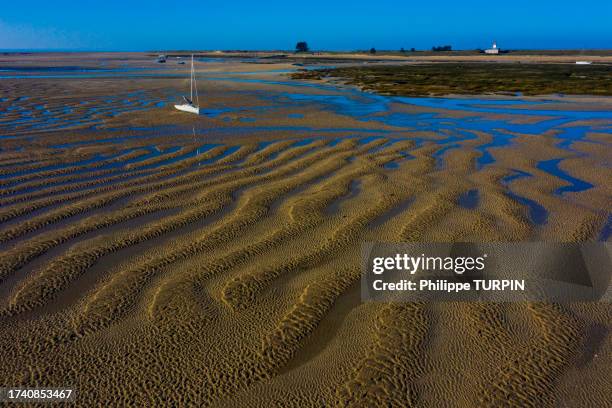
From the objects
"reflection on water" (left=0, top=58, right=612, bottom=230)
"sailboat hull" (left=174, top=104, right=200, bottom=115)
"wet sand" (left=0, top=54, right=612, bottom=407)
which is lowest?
"wet sand" (left=0, top=54, right=612, bottom=407)

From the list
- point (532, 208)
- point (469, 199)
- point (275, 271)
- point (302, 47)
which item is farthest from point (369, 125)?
point (302, 47)

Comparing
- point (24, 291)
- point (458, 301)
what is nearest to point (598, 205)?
point (458, 301)

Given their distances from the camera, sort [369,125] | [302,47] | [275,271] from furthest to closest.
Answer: [302,47] < [369,125] < [275,271]

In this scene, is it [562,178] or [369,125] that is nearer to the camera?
[562,178]

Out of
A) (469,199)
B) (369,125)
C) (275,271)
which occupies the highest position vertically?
(369,125)

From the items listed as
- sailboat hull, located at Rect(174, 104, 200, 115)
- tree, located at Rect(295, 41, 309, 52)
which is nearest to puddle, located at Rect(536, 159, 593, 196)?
sailboat hull, located at Rect(174, 104, 200, 115)

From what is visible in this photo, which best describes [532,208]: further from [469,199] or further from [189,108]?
[189,108]

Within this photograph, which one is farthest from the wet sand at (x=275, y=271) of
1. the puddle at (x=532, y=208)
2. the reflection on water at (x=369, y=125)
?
the reflection on water at (x=369, y=125)

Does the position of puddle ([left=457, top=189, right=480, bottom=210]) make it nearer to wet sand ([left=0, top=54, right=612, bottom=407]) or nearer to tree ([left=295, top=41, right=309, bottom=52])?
wet sand ([left=0, top=54, right=612, bottom=407])

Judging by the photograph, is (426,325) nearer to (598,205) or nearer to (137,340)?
(137,340)
